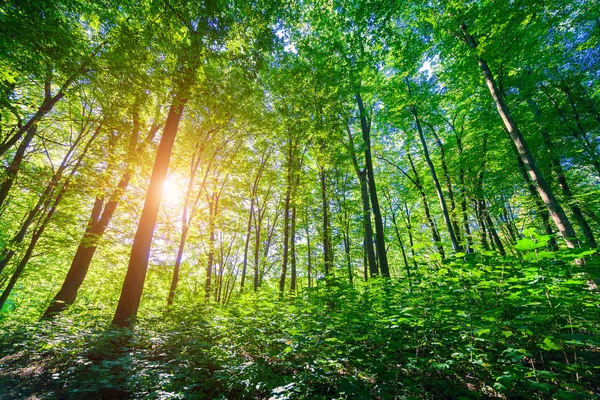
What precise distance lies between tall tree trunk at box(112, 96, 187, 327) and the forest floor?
24.2 inches

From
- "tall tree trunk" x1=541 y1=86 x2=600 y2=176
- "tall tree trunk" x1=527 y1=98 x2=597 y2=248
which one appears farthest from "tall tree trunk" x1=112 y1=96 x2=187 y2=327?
"tall tree trunk" x1=541 y1=86 x2=600 y2=176

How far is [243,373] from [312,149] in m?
11.1

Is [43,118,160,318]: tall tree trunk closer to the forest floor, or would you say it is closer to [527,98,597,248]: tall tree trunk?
the forest floor

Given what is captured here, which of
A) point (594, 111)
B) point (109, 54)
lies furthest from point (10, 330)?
point (594, 111)

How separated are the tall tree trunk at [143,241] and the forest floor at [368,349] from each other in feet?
2.02

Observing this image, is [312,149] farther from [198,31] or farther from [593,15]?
[593,15]

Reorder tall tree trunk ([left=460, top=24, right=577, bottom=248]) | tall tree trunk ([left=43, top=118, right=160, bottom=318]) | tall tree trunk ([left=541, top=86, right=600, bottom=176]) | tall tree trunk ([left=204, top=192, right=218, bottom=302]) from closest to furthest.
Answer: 1. tall tree trunk ([left=460, top=24, right=577, bottom=248])
2. tall tree trunk ([left=43, top=118, right=160, bottom=318])
3. tall tree trunk ([left=541, top=86, right=600, bottom=176])
4. tall tree trunk ([left=204, top=192, right=218, bottom=302])

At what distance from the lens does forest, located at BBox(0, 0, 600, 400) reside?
3225 mm

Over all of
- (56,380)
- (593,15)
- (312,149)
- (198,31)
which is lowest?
(56,380)

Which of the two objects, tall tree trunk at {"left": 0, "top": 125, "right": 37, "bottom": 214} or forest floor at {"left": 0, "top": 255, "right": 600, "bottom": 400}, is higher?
tall tree trunk at {"left": 0, "top": 125, "right": 37, "bottom": 214}

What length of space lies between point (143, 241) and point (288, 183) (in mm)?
7723

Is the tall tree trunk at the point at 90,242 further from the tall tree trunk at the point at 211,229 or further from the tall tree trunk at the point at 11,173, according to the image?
the tall tree trunk at the point at 211,229

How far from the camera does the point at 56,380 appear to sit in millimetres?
3814

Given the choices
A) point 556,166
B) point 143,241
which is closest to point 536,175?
point 556,166
